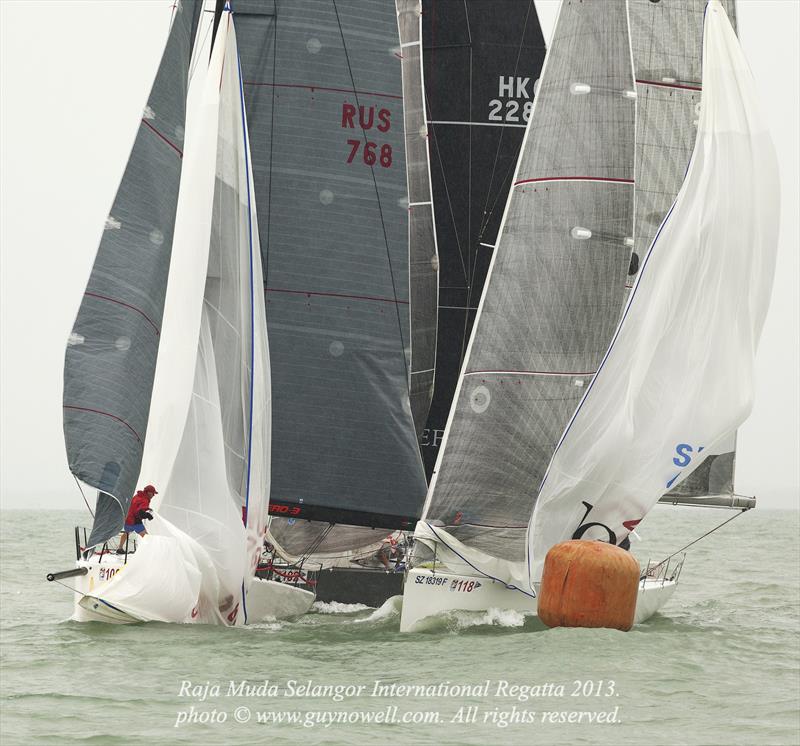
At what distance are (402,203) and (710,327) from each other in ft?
11.4

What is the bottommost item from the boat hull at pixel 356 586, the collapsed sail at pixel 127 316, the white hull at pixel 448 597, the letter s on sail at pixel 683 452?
the boat hull at pixel 356 586

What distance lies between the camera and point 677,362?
1452cm

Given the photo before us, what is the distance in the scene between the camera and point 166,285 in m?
14.1

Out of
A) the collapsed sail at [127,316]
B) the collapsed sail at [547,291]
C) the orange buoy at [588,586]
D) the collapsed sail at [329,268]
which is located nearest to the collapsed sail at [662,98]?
the collapsed sail at [547,291]

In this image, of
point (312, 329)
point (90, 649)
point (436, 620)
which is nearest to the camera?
point (90, 649)

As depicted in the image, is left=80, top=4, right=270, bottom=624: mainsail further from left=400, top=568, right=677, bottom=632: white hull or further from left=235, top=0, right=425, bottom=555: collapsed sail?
left=400, top=568, right=677, bottom=632: white hull

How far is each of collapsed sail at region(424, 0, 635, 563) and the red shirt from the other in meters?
2.81

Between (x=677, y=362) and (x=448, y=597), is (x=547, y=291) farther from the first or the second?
(x=448, y=597)

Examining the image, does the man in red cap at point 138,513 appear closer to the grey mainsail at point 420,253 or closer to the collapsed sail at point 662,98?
the grey mainsail at point 420,253

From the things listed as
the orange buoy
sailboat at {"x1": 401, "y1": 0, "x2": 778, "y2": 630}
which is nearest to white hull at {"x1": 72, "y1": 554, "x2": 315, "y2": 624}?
sailboat at {"x1": 401, "y1": 0, "x2": 778, "y2": 630}

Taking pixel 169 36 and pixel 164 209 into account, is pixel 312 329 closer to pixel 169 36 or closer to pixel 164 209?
pixel 164 209

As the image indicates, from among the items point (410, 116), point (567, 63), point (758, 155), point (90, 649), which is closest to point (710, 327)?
point (758, 155)

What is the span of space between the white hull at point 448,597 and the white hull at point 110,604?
160 cm

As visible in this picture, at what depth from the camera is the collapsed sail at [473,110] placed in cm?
1909
